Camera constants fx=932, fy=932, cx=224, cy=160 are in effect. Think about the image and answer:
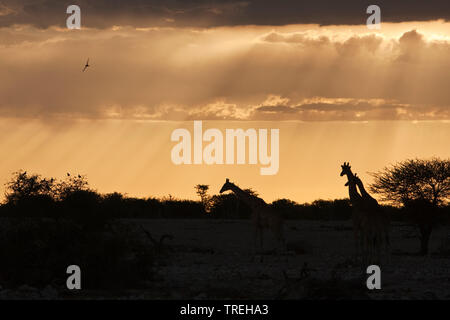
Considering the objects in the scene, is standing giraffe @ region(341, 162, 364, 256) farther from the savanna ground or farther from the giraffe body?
the savanna ground

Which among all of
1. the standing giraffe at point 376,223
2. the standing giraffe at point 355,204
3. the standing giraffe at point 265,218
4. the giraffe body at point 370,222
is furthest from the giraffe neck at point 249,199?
the standing giraffe at point 376,223

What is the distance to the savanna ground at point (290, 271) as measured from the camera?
21.4 m

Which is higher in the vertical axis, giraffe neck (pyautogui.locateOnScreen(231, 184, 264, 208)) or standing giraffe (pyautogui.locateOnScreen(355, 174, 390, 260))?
giraffe neck (pyautogui.locateOnScreen(231, 184, 264, 208))

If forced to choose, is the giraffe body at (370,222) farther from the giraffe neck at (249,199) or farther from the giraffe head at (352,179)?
the giraffe neck at (249,199)

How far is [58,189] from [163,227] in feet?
56.6

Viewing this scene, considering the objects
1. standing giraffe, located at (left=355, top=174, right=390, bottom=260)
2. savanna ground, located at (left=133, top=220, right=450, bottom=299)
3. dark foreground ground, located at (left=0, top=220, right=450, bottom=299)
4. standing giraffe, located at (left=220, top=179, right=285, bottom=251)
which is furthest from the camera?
standing giraffe, located at (left=220, top=179, right=285, bottom=251)

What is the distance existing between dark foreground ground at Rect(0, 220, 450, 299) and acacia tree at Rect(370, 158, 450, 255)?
4.82 feet

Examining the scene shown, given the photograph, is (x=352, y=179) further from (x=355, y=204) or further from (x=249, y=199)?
(x=249, y=199)

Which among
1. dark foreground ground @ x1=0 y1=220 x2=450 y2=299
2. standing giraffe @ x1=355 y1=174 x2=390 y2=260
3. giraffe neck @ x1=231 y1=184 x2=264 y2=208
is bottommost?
dark foreground ground @ x1=0 y1=220 x2=450 y2=299

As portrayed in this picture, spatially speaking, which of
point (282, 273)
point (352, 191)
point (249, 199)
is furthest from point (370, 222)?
point (249, 199)

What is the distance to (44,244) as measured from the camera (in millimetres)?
23953

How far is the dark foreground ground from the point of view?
21.0m

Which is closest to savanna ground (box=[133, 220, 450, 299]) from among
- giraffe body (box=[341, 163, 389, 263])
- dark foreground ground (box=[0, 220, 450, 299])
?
dark foreground ground (box=[0, 220, 450, 299])
